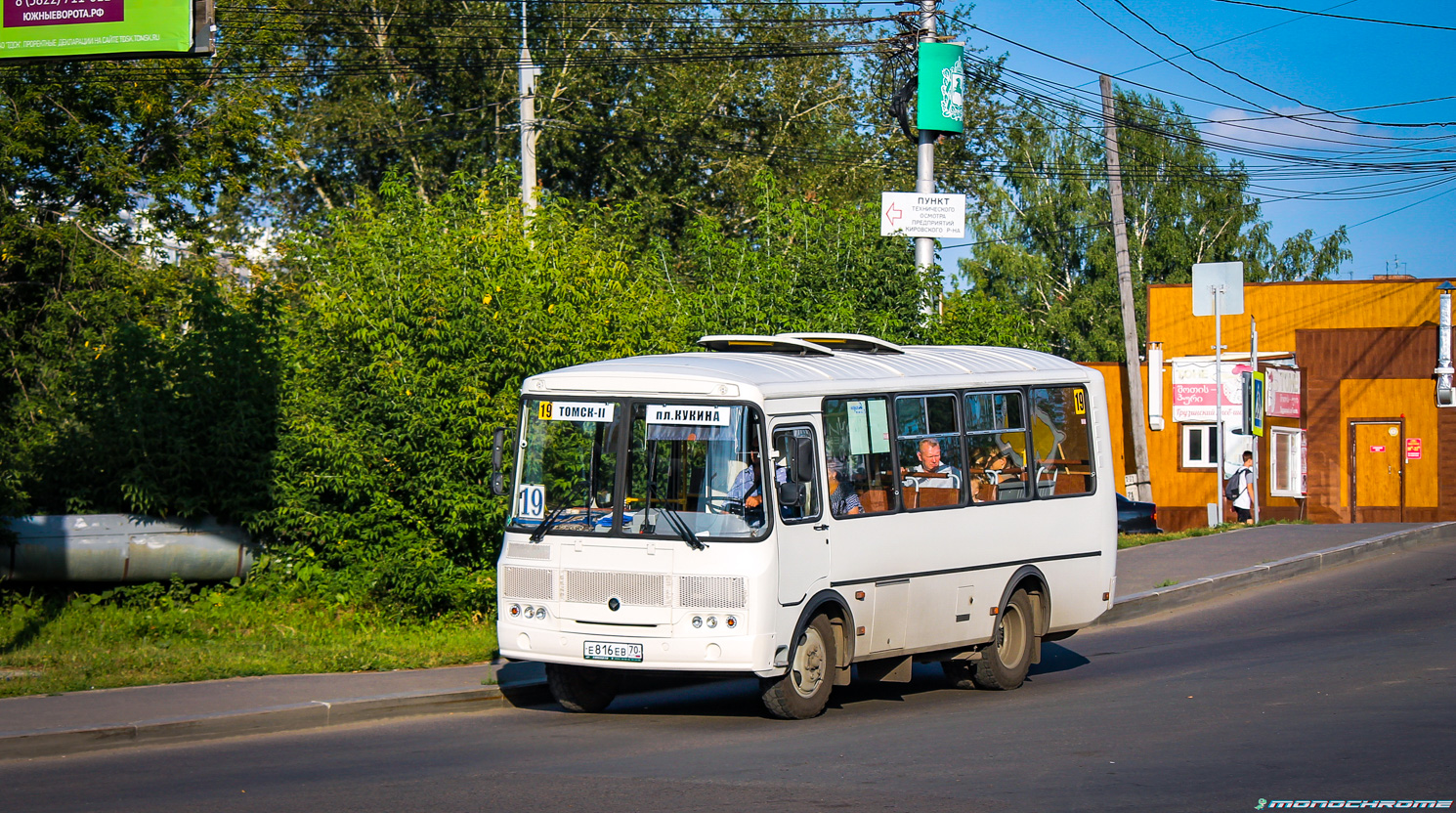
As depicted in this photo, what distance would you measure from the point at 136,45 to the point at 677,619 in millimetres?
6425

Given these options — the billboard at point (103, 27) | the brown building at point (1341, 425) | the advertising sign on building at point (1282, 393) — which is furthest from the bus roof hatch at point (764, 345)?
the brown building at point (1341, 425)

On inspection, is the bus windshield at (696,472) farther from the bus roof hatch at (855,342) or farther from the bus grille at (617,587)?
the bus roof hatch at (855,342)

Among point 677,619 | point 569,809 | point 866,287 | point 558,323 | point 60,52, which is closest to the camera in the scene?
point 569,809

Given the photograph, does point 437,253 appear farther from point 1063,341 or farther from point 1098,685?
point 1063,341

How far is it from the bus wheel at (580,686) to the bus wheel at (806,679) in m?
1.31

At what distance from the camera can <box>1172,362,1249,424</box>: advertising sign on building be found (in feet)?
113

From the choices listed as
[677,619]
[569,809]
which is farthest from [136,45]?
[569,809]

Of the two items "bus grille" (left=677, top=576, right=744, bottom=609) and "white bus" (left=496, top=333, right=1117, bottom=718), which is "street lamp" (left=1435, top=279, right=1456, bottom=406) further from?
"bus grille" (left=677, top=576, right=744, bottom=609)

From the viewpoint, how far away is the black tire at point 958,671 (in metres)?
12.4

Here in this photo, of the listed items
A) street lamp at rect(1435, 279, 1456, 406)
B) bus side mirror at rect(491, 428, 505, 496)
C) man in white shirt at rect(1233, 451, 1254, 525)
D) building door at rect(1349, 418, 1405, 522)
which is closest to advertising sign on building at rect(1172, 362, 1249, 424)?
man in white shirt at rect(1233, 451, 1254, 525)

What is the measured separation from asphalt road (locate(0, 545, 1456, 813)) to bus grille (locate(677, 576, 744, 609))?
877 millimetres

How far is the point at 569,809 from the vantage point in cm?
726

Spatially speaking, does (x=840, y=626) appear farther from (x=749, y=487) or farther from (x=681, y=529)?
(x=681, y=529)

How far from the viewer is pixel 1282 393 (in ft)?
119
